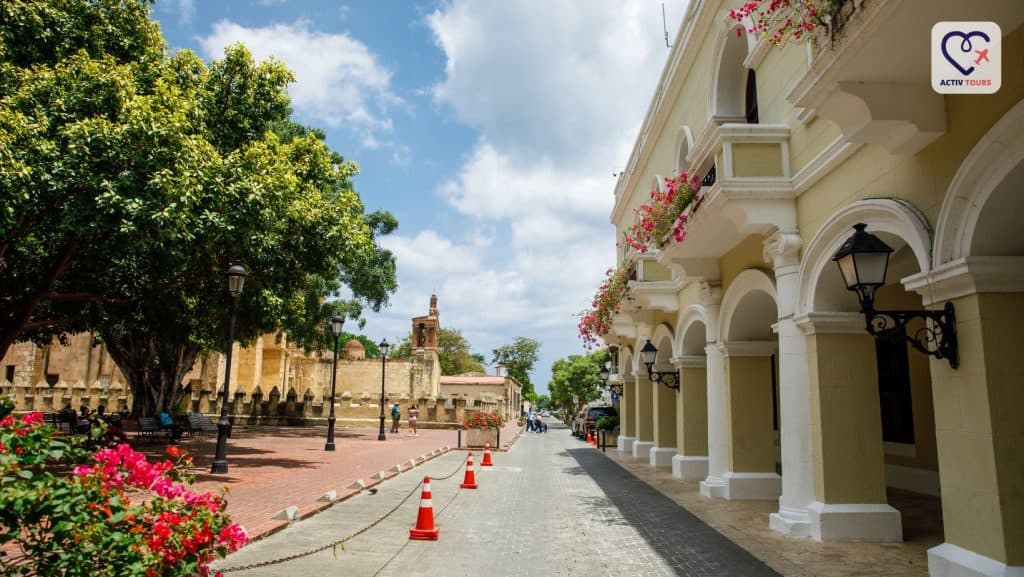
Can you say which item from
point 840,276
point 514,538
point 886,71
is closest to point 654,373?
point 840,276

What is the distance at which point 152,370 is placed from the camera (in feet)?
86.0

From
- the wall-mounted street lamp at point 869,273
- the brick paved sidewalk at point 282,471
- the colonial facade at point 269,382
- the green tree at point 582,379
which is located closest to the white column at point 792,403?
the wall-mounted street lamp at point 869,273

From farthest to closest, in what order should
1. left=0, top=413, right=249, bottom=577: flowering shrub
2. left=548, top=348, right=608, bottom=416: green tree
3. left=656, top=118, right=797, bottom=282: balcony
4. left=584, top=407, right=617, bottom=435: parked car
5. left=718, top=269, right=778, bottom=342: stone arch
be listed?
left=548, top=348, right=608, bottom=416: green tree → left=584, top=407, right=617, bottom=435: parked car → left=718, top=269, right=778, bottom=342: stone arch → left=656, top=118, right=797, bottom=282: balcony → left=0, top=413, right=249, bottom=577: flowering shrub

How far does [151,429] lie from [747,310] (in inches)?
721

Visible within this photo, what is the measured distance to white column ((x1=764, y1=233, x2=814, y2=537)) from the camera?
8.20 metres

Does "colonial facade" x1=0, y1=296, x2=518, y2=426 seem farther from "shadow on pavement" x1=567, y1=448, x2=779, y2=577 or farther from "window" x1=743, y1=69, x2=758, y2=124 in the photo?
"window" x1=743, y1=69, x2=758, y2=124

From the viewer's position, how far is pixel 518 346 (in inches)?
3812

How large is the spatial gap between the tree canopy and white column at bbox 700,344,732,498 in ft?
27.9

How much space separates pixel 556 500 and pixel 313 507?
435cm

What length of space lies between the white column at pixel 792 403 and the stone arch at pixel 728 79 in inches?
152

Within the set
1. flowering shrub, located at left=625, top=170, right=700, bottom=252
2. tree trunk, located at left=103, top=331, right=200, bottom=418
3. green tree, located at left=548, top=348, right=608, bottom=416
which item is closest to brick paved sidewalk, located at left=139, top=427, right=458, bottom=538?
tree trunk, located at left=103, top=331, right=200, bottom=418

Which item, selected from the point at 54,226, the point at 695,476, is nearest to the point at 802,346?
the point at 695,476

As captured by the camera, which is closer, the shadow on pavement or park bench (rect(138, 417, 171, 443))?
the shadow on pavement

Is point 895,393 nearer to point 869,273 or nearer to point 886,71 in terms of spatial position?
point 869,273
